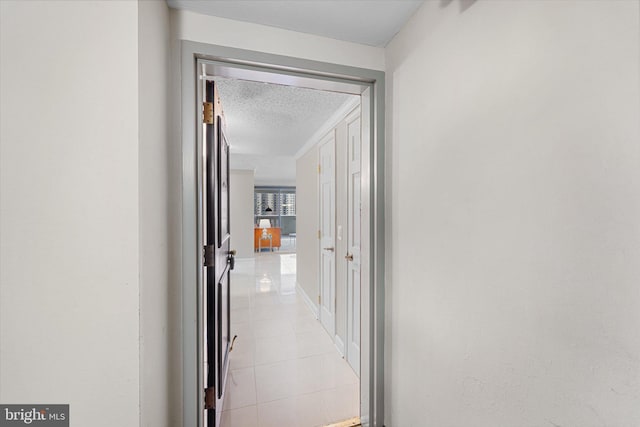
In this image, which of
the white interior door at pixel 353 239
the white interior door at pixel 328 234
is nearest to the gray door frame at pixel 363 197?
the white interior door at pixel 353 239

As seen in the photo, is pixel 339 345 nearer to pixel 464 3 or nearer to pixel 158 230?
pixel 158 230

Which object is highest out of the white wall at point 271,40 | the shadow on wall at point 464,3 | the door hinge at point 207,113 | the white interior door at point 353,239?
the white wall at point 271,40

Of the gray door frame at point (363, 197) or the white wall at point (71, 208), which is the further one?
the gray door frame at point (363, 197)

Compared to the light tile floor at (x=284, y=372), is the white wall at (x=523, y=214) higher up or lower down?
higher up

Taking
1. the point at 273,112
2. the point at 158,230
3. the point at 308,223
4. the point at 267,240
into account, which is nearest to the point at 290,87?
the point at 273,112

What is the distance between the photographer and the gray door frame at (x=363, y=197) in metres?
1.28

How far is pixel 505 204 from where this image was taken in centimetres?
90

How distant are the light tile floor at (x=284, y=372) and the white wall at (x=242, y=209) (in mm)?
3361

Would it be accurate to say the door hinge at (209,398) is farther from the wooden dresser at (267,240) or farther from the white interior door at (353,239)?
the wooden dresser at (267,240)

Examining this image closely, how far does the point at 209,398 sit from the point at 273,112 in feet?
7.76

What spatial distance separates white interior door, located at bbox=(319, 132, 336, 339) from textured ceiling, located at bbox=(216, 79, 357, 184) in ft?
1.16

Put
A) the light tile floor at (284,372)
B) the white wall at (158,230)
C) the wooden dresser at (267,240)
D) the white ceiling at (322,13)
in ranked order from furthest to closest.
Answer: the wooden dresser at (267,240)
the light tile floor at (284,372)
the white ceiling at (322,13)
the white wall at (158,230)

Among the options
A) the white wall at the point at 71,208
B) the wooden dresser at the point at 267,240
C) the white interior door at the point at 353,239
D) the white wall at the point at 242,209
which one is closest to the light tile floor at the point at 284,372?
the white interior door at the point at 353,239

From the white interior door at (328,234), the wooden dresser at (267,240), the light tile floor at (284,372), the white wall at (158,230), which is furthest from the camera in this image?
the wooden dresser at (267,240)
